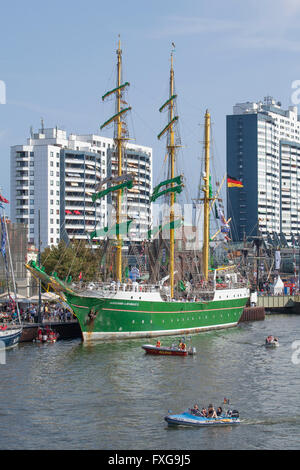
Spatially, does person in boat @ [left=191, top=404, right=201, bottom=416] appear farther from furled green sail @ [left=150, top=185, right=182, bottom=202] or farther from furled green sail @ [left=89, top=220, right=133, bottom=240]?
furled green sail @ [left=150, top=185, right=182, bottom=202]

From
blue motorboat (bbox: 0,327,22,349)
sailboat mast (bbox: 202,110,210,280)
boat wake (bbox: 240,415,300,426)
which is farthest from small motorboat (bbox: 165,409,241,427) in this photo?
sailboat mast (bbox: 202,110,210,280)

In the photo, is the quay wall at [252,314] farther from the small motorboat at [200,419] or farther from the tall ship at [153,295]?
the small motorboat at [200,419]

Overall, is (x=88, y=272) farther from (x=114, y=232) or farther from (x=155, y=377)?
(x=155, y=377)

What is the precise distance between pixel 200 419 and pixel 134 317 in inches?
1532

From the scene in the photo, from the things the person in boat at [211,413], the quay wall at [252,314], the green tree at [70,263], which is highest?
the green tree at [70,263]

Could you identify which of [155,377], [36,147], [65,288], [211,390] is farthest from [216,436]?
[36,147]

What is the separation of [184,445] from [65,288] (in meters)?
40.3

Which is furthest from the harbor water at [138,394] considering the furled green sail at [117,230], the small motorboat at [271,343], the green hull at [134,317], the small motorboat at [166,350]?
the furled green sail at [117,230]

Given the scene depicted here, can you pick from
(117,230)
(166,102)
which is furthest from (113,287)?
(166,102)

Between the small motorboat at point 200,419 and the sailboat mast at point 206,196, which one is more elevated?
the sailboat mast at point 206,196

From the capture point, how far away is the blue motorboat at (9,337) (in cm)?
7300

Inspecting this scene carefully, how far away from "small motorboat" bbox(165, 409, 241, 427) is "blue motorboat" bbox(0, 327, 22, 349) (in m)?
30.6

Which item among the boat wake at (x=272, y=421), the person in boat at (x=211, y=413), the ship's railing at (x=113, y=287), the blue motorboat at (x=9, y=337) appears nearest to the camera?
the person in boat at (x=211, y=413)

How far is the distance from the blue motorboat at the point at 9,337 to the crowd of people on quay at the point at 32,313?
548cm
